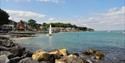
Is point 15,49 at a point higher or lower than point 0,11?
lower

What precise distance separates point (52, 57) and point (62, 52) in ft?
14.9

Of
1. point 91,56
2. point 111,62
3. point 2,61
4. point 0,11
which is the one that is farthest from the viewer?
point 0,11

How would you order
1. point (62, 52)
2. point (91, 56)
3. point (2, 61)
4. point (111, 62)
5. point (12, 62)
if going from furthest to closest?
1. point (91, 56)
2. point (111, 62)
3. point (62, 52)
4. point (12, 62)
5. point (2, 61)

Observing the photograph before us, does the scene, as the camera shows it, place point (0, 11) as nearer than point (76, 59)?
No

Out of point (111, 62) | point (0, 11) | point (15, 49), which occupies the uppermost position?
point (0, 11)

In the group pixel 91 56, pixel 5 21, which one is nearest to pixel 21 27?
pixel 5 21

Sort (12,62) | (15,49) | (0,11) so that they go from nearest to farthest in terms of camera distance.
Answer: (12,62)
(15,49)
(0,11)

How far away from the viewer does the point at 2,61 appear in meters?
19.5

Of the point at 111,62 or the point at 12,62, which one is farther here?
the point at 111,62

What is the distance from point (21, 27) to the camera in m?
162

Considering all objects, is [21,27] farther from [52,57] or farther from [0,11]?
[52,57]

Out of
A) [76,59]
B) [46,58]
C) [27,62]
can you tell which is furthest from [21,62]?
[76,59]

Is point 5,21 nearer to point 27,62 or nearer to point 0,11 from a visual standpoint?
point 0,11

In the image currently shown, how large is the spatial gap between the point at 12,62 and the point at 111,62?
13.3 metres
